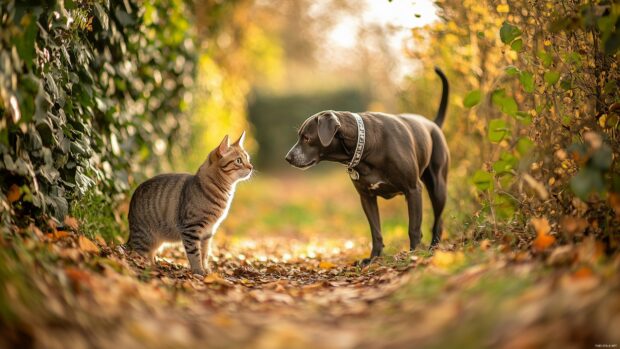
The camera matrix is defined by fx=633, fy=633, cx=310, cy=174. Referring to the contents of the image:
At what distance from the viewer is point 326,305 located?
3615mm

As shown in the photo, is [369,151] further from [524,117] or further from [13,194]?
[13,194]

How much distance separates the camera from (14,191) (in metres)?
3.90

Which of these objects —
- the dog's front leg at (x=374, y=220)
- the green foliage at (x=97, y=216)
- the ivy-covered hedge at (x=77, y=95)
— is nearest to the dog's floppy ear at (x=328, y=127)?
the dog's front leg at (x=374, y=220)

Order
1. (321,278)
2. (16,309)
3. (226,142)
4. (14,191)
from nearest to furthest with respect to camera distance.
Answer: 1. (16,309)
2. (14,191)
3. (321,278)
4. (226,142)

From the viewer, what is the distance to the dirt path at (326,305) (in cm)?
249

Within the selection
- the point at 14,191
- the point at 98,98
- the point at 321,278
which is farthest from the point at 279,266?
the point at 14,191

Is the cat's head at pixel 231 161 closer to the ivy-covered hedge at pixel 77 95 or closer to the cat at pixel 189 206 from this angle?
the cat at pixel 189 206

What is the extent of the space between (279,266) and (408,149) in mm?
1564

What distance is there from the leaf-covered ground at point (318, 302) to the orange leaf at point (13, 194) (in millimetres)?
243

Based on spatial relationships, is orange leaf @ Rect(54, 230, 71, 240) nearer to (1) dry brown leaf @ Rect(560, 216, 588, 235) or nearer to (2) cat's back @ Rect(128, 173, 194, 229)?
(2) cat's back @ Rect(128, 173, 194, 229)

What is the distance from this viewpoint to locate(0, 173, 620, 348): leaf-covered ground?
8.17 ft

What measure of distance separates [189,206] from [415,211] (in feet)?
6.22

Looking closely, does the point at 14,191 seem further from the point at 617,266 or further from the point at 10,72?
the point at 617,266

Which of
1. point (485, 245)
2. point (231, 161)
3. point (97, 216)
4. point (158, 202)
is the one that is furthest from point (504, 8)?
point (97, 216)
